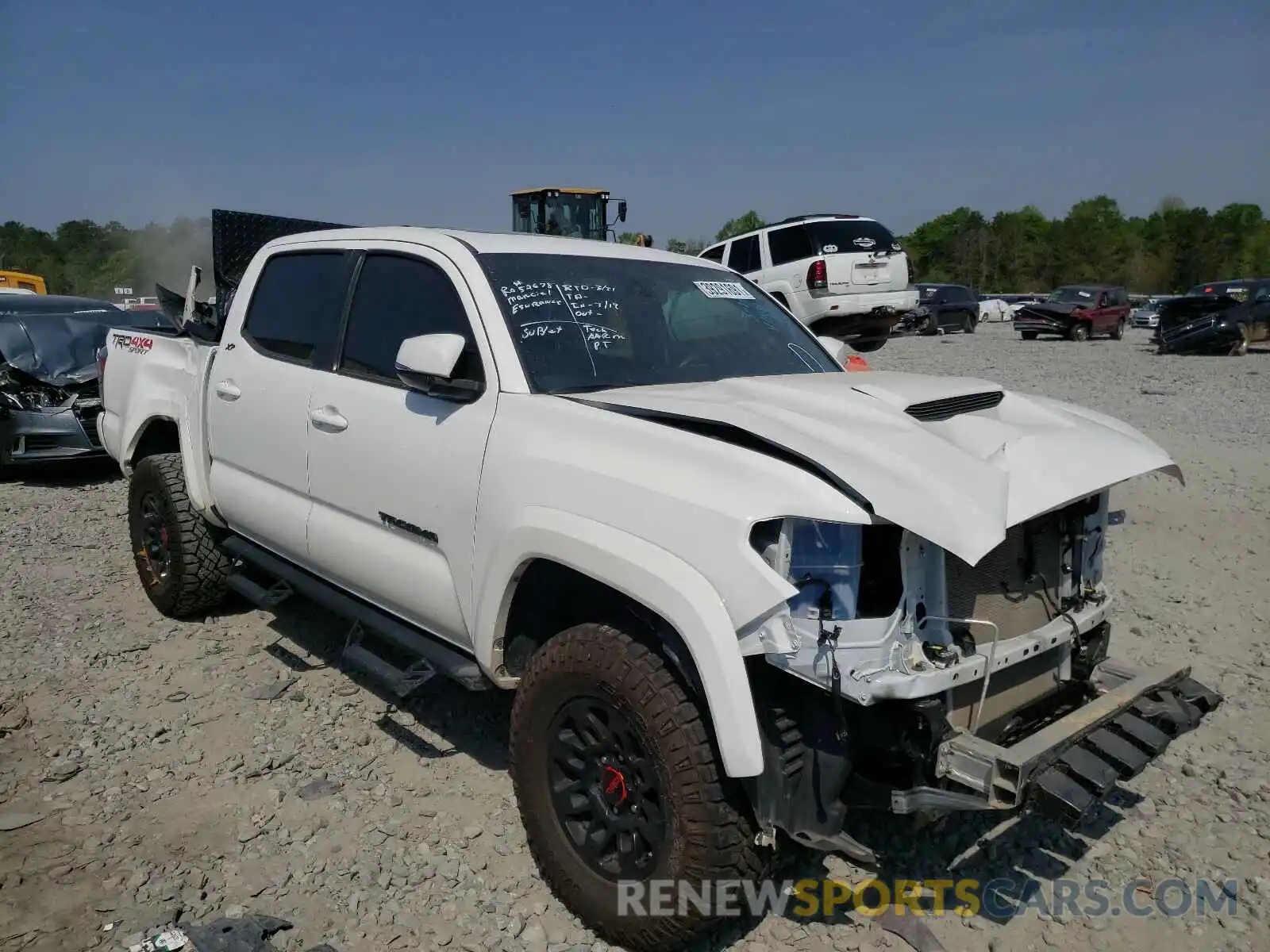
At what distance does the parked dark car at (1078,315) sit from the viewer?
26859 mm

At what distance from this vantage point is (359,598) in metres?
3.79

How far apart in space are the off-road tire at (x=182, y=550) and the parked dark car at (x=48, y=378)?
3965 mm

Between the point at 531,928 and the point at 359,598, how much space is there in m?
1.56

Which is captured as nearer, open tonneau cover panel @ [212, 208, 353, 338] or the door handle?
the door handle

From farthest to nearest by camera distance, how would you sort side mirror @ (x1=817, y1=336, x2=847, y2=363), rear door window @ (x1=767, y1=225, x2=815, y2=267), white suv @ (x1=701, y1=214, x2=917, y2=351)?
rear door window @ (x1=767, y1=225, x2=815, y2=267) < white suv @ (x1=701, y1=214, x2=917, y2=351) < side mirror @ (x1=817, y1=336, x2=847, y2=363)

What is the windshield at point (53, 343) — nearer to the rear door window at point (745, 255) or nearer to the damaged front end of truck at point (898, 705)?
the damaged front end of truck at point (898, 705)

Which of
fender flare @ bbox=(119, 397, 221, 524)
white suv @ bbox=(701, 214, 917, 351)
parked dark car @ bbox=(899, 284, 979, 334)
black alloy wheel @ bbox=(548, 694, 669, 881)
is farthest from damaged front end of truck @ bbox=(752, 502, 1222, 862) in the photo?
parked dark car @ bbox=(899, 284, 979, 334)

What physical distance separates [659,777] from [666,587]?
0.51 m

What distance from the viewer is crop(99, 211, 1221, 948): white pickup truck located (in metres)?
2.27

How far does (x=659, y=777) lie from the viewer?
7.93 ft

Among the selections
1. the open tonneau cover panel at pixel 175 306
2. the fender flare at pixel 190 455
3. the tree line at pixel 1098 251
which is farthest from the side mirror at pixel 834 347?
the tree line at pixel 1098 251

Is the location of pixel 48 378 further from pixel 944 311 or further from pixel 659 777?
pixel 944 311

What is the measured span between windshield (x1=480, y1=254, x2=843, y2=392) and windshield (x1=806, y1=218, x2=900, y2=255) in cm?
1086

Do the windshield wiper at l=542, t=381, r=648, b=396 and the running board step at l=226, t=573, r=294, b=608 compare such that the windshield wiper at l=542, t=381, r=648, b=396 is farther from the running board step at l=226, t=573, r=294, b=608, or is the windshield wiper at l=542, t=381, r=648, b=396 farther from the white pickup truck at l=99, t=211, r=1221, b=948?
the running board step at l=226, t=573, r=294, b=608
